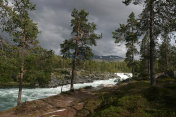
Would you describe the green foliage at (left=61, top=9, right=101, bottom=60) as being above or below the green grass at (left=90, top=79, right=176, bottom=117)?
above

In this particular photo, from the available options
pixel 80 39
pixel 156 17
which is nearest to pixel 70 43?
pixel 80 39

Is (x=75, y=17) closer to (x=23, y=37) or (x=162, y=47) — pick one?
(x=23, y=37)

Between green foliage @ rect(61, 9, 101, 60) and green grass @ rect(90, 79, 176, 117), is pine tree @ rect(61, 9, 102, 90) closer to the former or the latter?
green foliage @ rect(61, 9, 101, 60)

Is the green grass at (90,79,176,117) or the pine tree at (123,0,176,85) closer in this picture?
the green grass at (90,79,176,117)

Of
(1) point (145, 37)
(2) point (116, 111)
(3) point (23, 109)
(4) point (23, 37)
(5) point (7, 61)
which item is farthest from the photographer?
(4) point (23, 37)

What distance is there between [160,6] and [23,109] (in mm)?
15020

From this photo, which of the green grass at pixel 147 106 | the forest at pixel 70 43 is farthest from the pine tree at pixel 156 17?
the green grass at pixel 147 106

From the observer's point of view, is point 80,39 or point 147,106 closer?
point 147,106

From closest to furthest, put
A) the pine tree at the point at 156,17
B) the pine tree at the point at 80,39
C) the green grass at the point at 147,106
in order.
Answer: the green grass at the point at 147,106 < the pine tree at the point at 156,17 < the pine tree at the point at 80,39

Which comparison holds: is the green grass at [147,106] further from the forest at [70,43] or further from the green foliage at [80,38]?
the green foliage at [80,38]

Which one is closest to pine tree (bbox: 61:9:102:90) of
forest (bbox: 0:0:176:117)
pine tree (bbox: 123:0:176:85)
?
forest (bbox: 0:0:176:117)

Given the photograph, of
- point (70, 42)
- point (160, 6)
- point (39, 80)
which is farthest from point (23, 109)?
point (160, 6)

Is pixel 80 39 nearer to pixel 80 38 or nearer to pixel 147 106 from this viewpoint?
pixel 80 38

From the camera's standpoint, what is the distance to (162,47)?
Answer: 39.4ft
